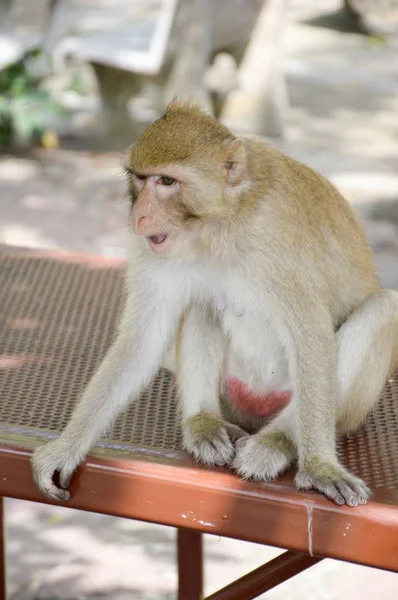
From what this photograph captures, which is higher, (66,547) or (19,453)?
(19,453)

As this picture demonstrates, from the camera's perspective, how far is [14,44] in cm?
693

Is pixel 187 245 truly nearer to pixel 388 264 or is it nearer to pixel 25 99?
pixel 388 264

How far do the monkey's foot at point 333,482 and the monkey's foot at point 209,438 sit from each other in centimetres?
20

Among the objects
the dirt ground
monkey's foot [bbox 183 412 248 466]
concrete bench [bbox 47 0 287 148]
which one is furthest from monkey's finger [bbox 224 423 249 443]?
concrete bench [bbox 47 0 287 148]

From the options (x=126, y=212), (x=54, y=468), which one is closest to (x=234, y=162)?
(x=54, y=468)

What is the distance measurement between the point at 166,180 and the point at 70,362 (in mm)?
778

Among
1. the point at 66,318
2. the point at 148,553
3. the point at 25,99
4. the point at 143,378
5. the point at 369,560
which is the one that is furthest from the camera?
the point at 25,99

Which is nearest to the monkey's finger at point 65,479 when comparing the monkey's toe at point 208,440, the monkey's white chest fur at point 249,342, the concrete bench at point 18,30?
the monkey's toe at point 208,440

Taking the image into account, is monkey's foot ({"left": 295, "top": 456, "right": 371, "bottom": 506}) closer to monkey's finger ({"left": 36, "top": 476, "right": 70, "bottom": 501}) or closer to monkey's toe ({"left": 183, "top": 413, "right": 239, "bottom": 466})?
monkey's toe ({"left": 183, "top": 413, "right": 239, "bottom": 466})

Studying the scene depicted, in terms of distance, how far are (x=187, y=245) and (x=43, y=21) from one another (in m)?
5.88

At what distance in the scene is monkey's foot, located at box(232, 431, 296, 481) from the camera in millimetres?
2178

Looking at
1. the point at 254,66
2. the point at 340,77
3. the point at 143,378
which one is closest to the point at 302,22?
the point at 340,77

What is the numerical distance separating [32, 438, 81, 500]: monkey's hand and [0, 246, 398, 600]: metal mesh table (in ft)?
0.08

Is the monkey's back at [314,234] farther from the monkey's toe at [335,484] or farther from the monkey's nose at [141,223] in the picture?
the monkey's toe at [335,484]
